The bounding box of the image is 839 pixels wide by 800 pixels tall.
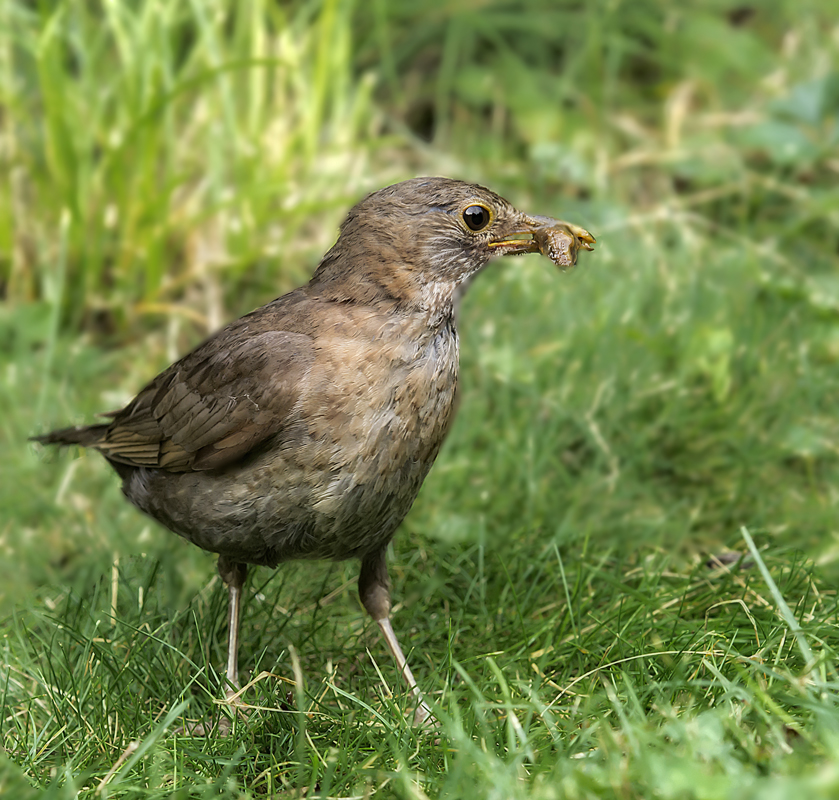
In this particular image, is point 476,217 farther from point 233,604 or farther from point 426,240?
point 233,604

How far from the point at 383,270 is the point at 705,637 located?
1329 mm

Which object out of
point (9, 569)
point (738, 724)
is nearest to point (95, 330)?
point (9, 569)

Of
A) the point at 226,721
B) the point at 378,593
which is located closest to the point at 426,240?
the point at 378,593

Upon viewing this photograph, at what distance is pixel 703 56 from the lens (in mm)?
6707

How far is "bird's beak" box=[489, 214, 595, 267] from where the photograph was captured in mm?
3021

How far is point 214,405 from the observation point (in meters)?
3.12

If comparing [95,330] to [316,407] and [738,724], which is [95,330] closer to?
[316,407]

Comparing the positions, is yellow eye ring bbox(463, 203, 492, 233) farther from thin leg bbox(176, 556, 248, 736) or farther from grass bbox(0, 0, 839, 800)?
thin leg bbox(176, 556, 248, 736)

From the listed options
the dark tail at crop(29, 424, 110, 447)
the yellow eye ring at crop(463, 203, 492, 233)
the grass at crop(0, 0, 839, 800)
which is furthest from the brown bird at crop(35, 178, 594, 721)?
the dark tail at crop(29, 424, 110, 447)

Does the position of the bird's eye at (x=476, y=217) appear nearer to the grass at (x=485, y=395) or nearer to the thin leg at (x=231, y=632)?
the grass at (x=485, y=395)

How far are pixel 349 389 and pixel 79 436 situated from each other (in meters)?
1.32

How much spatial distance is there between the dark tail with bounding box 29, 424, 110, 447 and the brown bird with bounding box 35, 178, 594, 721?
573mm

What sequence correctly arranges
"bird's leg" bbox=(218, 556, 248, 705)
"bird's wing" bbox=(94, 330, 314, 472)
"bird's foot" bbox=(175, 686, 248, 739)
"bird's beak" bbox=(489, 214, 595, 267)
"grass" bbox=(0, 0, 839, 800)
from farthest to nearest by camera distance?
"bird's leg" bbox=(218, 556, 248, 705)
"bird's beak" bbox=(489, 214, 595, 267)
"bird's wing" bbox=(94, 330, 314, 472)
"bird's foot" bbox=(175, 686, 248, 739)
"grass" bbox=(0, 0, 839, 800)

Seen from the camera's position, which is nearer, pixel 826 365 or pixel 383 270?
pixel 383 270
